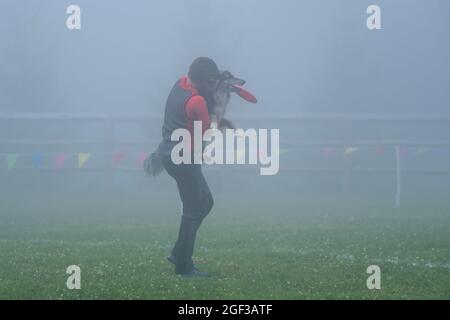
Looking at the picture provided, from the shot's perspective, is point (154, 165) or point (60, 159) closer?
point (154, 165)

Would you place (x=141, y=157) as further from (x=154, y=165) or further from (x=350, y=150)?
(x=154, y=165)

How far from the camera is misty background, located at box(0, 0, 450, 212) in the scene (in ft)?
65.0

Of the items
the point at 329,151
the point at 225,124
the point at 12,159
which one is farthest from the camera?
the point at 12,159

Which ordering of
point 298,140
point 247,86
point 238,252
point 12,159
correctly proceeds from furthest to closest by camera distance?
point 247,86, point 298,140, point 12,159, point 238,252

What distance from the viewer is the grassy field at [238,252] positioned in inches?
290

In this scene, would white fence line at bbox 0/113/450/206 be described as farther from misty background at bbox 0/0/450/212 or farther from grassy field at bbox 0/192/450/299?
grassy field at bbox 0/192/450/299

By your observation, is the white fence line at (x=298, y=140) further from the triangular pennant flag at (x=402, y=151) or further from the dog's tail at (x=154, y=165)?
the dog's tail at (x=154, y=165)

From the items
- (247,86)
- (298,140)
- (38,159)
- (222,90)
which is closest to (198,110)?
(222,90)

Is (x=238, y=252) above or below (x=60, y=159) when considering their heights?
below

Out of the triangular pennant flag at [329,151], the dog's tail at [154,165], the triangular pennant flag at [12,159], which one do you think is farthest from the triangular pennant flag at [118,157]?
the dog's tail at [154,165]

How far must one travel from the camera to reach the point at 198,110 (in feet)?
24.9

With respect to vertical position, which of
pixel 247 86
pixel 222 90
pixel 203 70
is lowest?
pixel 222 90

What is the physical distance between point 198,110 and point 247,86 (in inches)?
1061

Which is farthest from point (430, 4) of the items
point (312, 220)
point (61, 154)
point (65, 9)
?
point (312, 220)
